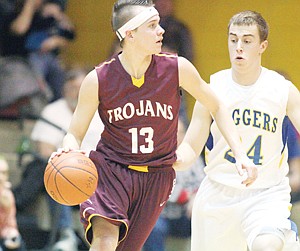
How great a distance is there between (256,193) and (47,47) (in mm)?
4459

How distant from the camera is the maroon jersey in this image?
6273 mm

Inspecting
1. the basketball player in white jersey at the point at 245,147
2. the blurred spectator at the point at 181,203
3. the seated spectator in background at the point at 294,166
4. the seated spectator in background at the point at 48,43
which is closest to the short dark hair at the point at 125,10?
the basketball player in white jersey at the point at 245,147

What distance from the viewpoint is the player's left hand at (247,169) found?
20.3 ft

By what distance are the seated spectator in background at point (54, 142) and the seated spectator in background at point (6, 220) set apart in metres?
0.51

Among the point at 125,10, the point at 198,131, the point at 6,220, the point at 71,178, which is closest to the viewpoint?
the point at 71,178

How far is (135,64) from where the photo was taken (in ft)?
20.8

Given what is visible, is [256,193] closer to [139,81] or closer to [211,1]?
[139,81]

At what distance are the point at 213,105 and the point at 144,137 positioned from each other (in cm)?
50

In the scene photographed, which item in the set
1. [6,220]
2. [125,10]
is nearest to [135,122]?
[125,10]

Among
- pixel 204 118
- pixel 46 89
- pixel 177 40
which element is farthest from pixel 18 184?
pixel 204 118

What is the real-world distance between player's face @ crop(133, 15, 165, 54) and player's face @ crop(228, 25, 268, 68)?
0.69 metres

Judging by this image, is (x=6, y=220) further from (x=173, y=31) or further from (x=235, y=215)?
(x=173, y=31)

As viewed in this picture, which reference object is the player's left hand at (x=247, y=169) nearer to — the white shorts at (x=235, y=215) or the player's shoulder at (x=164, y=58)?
the white shorts at (x=235, y=215)

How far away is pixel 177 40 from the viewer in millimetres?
10820
